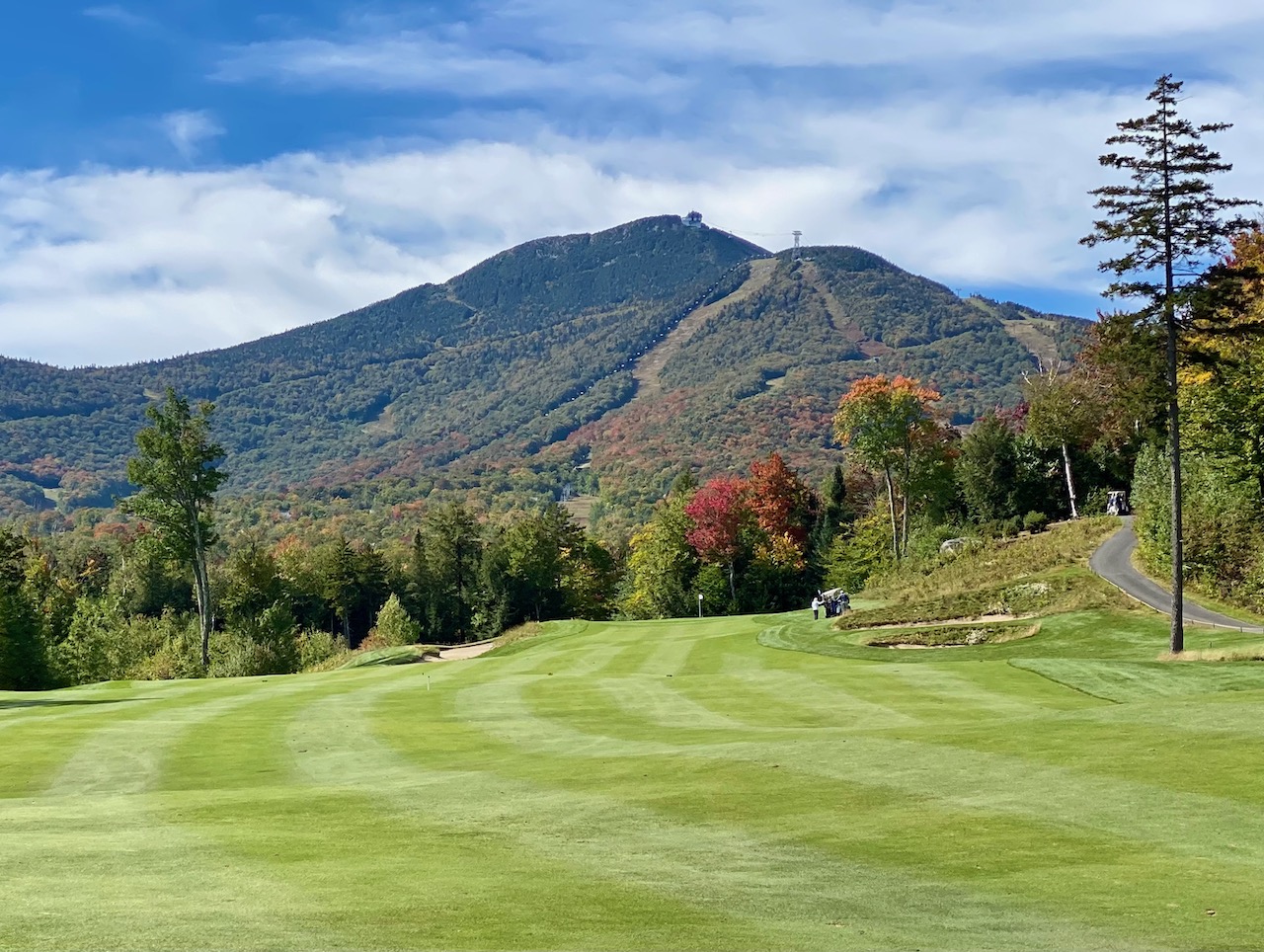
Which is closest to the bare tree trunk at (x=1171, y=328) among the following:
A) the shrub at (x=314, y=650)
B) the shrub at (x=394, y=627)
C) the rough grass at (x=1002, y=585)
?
the rough grass at (x=1002, y=585)

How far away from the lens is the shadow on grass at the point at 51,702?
3247 cm

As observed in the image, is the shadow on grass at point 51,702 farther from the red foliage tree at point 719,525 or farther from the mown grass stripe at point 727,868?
the red foliage tree at point 719,525

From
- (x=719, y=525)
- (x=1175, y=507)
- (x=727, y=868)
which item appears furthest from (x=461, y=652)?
(x=727, y=868)

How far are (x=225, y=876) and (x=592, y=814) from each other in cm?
491

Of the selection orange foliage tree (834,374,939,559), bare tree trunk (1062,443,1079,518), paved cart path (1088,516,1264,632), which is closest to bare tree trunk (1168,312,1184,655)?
paved cart path (1088,516,1264,632)

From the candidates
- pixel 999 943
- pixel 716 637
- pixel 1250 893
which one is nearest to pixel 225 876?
pixel 999 943

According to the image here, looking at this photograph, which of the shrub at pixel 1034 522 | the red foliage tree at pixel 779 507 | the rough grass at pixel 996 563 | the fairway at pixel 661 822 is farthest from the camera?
the red foliage tree at pixel 779 507

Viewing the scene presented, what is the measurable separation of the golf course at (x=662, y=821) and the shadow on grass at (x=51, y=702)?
201 inches

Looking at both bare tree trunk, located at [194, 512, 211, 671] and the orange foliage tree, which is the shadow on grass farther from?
the orange foliage tree

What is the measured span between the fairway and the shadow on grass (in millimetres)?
5455

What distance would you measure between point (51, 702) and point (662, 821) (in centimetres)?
2751

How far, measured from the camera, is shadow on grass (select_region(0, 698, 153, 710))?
32.5 m

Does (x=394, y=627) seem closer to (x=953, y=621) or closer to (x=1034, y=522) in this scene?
(x=1034, y=522)

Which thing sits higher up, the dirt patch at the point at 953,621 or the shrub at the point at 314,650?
the dirt patch at the point at 953,621
